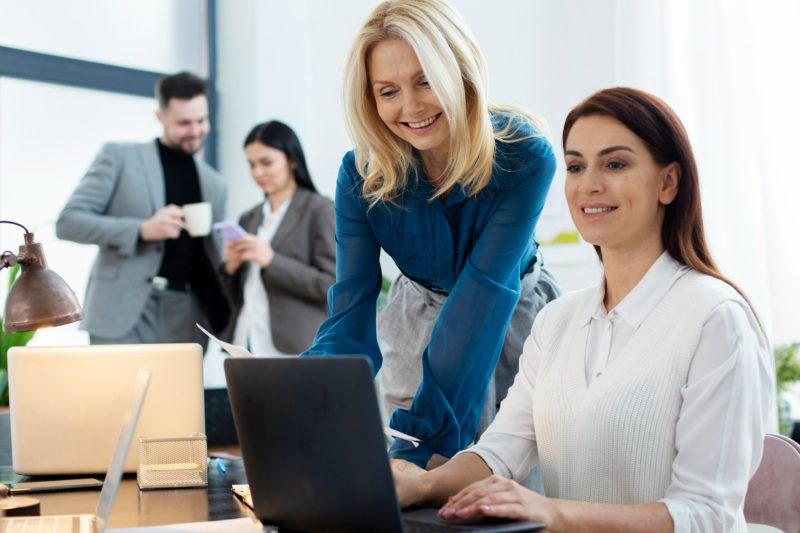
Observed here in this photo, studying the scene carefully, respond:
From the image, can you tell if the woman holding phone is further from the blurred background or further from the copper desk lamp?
the copper desk lamp

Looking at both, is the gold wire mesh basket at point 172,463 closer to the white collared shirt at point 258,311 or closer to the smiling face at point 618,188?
the smiling face at point 618,188

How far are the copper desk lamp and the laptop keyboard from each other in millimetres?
297

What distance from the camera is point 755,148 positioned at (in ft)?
12.5

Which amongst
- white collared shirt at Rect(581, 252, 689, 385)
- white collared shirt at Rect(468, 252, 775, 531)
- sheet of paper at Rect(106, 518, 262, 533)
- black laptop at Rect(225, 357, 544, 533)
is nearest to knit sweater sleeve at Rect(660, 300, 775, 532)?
white collared shirt at Rect(468, 252, 775, 531)

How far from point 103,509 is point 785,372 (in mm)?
3022

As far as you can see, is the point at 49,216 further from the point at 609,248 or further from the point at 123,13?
the point at 609,248

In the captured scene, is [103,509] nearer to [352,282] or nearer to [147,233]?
[352,282]

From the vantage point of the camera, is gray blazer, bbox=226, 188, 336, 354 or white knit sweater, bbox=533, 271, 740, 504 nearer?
white knit sweater, bbox=533, 271, 740, 504

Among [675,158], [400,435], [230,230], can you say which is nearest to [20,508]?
[400,435]

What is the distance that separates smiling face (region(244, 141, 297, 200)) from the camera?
4.37 metres

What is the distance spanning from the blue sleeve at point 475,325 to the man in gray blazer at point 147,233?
2550mm

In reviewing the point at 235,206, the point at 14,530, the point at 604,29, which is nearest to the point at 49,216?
the point at 235,206

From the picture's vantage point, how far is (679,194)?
1.55 meters

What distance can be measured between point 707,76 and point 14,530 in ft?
10.6
